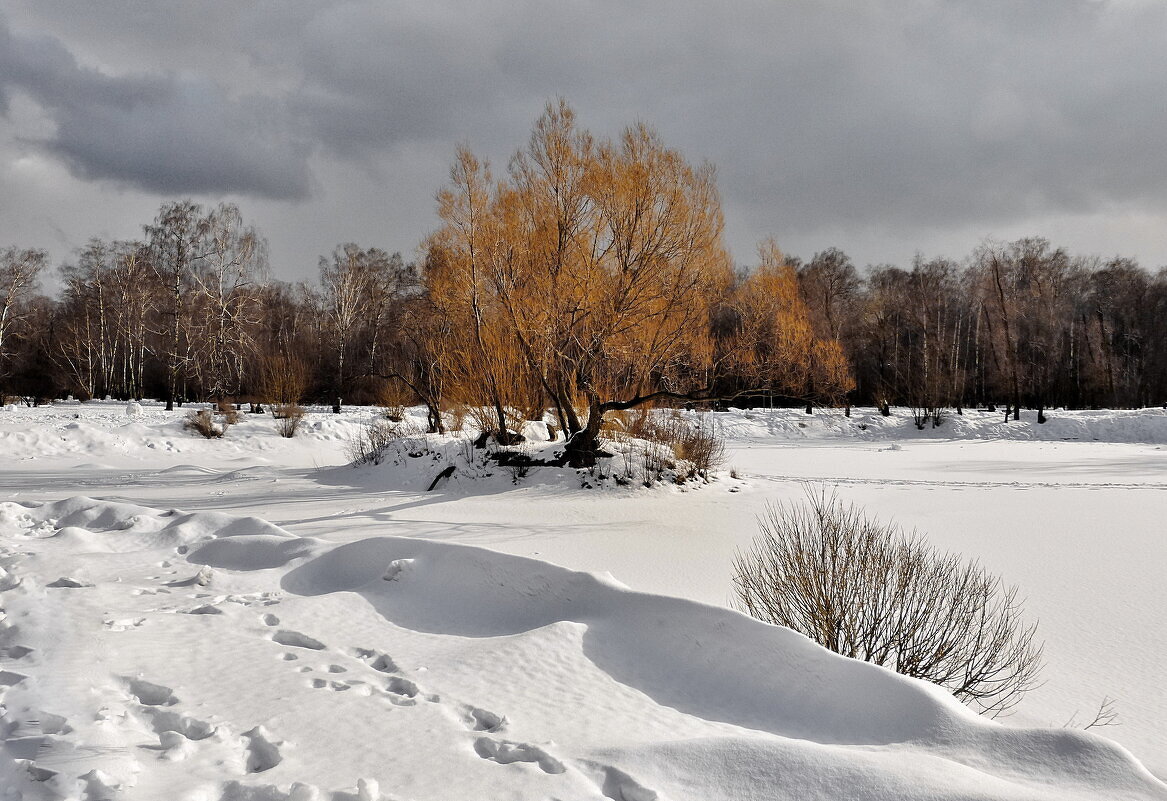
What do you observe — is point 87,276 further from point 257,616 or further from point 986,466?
point 986,466

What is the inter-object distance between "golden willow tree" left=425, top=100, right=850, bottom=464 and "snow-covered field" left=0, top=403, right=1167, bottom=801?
3.55 m

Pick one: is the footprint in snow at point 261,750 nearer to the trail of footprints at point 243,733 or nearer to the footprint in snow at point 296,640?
the trail of footprints at point 243,733

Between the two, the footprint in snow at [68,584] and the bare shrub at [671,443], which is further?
the bare shrub at [671,443]

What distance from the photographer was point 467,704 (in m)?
3.05

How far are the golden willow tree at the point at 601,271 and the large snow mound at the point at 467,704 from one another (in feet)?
22.4

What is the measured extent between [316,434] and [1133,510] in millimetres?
→ 20704

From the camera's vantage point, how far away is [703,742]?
255cm

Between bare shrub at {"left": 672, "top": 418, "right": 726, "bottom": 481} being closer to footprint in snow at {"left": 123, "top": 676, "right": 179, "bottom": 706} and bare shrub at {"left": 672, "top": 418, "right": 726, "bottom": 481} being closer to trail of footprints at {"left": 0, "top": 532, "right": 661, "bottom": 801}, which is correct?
trail of footprints at {"left": 0, "top": 532, "right": 661, "bottom": 801}

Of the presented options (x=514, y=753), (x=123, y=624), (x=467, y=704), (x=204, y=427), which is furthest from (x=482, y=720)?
(x=204, y=427)

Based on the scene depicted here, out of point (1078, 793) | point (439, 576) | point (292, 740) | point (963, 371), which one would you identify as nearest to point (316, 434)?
point (439, 576)

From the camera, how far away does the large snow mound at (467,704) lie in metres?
2.30

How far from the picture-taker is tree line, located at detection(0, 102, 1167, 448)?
11.2 meters

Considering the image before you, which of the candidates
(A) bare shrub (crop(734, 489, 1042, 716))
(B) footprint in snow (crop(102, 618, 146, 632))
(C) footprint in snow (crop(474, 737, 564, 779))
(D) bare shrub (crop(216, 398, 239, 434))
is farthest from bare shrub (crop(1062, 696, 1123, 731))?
(D) bare shrub (crop(216, 398, 239, 434))

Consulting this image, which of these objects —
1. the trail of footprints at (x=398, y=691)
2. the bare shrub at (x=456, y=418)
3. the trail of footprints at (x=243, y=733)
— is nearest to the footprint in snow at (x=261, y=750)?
the trail of footprints at (x=243, y=733)
